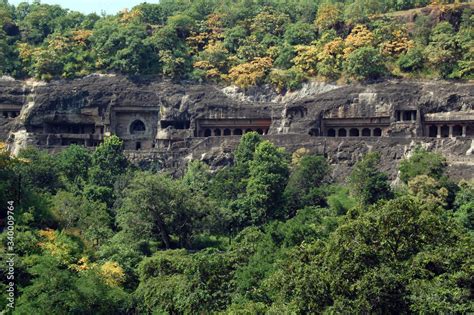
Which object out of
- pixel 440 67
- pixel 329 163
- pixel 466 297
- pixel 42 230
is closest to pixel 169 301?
pixel 42 230

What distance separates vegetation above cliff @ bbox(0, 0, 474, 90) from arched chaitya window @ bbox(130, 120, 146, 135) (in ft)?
10.9

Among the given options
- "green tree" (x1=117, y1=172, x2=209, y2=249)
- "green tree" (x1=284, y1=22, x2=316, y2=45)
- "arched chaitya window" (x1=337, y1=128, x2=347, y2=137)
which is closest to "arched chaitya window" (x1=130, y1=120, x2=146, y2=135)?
"green tree" (x1=284, y1=22, x2=316, y2=45)

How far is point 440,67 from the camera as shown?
59.3 m

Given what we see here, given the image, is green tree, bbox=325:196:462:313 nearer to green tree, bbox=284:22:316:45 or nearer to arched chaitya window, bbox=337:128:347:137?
arched chaitya window, bbox=337:128:347:137

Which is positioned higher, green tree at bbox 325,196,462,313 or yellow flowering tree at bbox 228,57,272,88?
yellow flowering tree at bbox 228,57,272,88

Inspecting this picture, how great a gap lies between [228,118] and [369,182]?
1539 cm

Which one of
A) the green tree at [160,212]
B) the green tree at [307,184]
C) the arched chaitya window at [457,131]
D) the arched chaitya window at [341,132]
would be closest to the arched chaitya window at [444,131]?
the arched chaitya window at [457,131]

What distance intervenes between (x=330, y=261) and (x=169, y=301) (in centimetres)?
883

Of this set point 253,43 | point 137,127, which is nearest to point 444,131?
point 253,43

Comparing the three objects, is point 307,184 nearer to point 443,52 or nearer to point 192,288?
point 443,52

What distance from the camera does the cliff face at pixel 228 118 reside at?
185 feet

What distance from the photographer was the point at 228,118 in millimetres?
62438

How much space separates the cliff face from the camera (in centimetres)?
5650

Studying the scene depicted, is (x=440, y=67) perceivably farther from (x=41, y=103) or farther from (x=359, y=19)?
(x=41, y=103)
